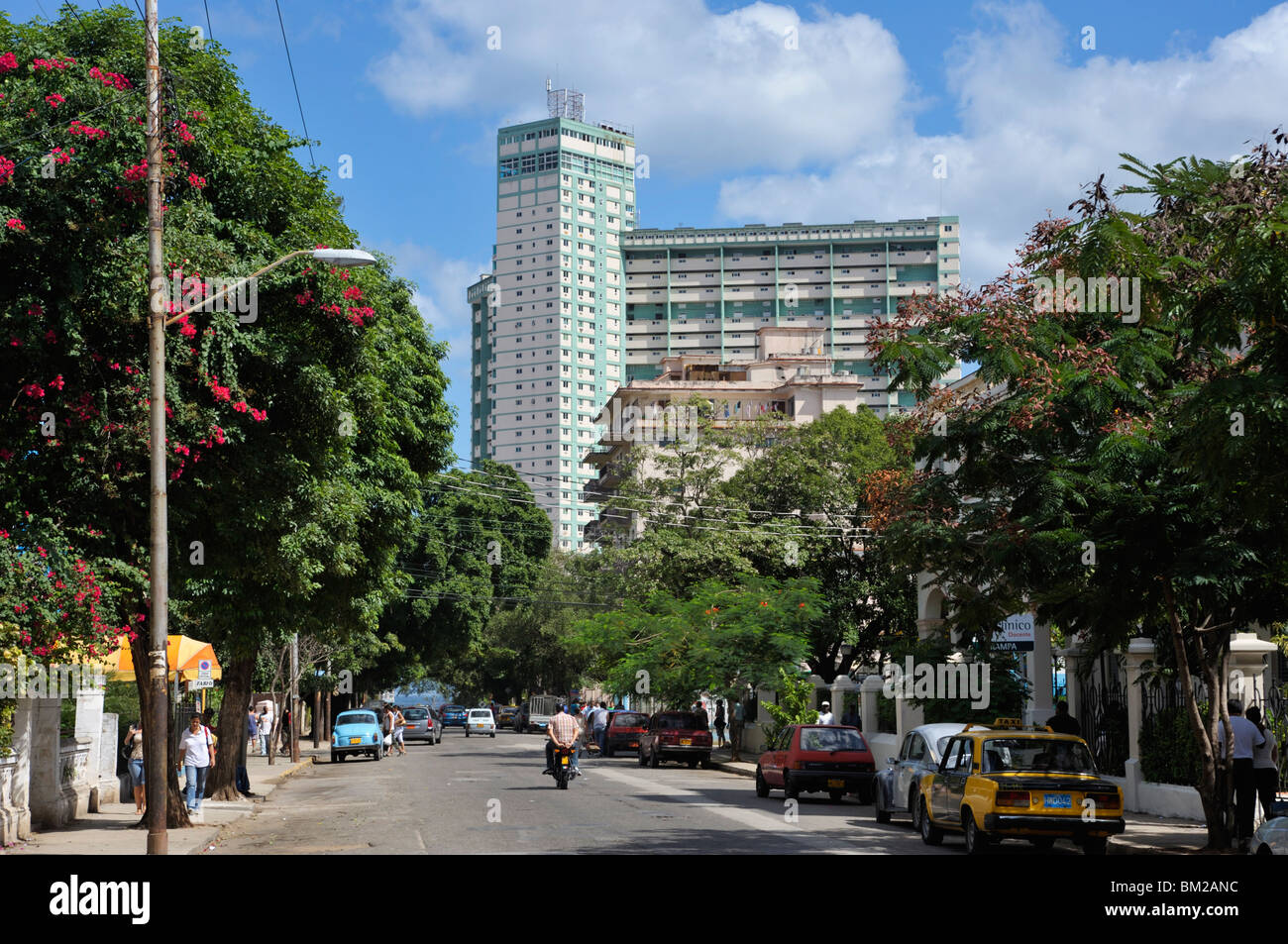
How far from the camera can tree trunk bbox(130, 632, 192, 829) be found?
20.5 meters

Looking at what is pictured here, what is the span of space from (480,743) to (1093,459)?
49966 mm

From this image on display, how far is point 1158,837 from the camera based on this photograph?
19.3m

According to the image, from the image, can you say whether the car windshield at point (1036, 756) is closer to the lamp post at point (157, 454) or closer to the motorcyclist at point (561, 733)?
the lamp post at point (157, 454)

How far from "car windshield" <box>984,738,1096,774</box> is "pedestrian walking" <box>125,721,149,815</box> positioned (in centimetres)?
1600

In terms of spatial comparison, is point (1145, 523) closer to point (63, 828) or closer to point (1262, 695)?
point (1262, 695)

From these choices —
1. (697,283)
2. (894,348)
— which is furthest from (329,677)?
(697,283)

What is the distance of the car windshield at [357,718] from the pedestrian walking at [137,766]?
22.4 meters

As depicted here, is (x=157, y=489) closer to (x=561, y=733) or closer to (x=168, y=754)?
(x=168, y=754)

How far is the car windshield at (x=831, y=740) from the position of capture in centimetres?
2719

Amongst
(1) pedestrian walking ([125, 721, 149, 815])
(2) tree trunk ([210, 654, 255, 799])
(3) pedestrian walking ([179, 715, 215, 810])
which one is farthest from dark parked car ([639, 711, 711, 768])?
(3) pedestrian walking ([179, 715, 215, 810])

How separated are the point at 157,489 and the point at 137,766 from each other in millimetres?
12298

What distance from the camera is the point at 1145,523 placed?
16.6 meters

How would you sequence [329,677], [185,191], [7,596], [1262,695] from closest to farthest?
[7,596], [185,191], [1262,695], [329,677]

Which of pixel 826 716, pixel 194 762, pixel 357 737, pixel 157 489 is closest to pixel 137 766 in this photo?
pixel 194 762
